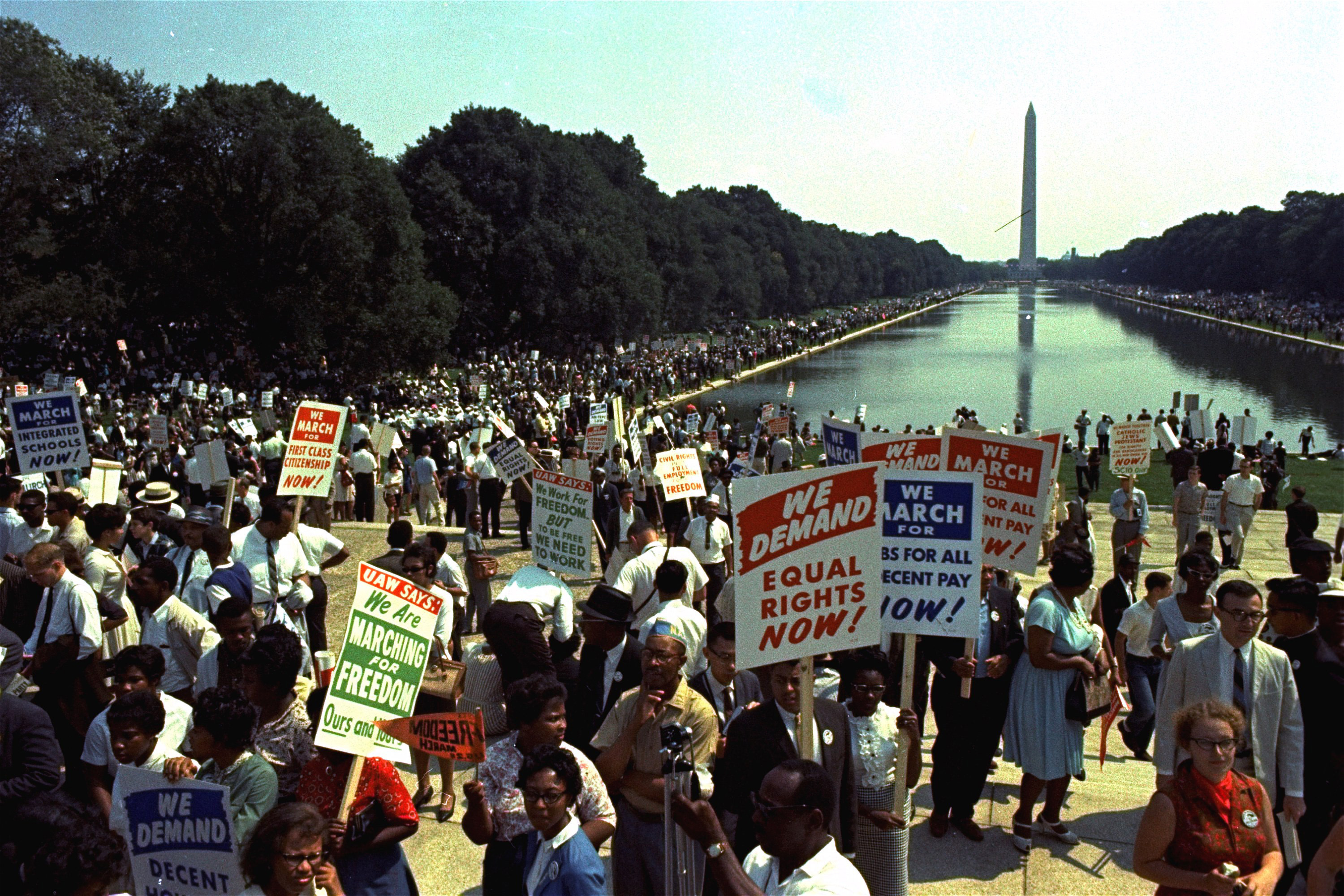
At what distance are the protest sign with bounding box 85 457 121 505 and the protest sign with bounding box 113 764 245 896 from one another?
8.93 meters

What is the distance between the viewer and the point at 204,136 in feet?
156

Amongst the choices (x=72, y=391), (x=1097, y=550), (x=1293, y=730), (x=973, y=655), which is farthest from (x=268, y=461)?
(x=1293, y=730)

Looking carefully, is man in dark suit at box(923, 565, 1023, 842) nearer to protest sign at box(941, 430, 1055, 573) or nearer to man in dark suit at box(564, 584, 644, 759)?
protest sign at box(941, 430, 1055, 573)

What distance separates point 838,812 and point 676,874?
2.44 ft

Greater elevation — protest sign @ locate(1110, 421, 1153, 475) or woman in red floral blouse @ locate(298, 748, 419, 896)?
woman in red floral blouse @ locate(298, 748, 419, 896)

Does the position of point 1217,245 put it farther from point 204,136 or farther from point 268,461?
point 268,461

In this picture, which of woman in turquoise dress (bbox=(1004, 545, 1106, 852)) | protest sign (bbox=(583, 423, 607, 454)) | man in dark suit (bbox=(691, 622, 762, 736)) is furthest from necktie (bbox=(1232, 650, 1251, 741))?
protest sign (bbox=(583, 423, 607, 454))

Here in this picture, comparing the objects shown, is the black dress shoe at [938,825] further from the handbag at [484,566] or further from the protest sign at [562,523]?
the protest sign at [562,523]

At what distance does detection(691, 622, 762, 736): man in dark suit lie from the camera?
5.97 m

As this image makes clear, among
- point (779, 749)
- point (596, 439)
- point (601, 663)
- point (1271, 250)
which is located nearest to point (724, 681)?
point (601, 663)

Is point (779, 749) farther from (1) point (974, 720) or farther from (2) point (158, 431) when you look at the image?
(2) point (158, 431)

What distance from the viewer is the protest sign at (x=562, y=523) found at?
9.82 m

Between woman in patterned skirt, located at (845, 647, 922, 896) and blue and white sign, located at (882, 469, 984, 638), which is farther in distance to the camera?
blue and white sign, located at (882, 469, 984, 638)

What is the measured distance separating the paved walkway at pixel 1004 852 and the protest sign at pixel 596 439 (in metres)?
11.8
